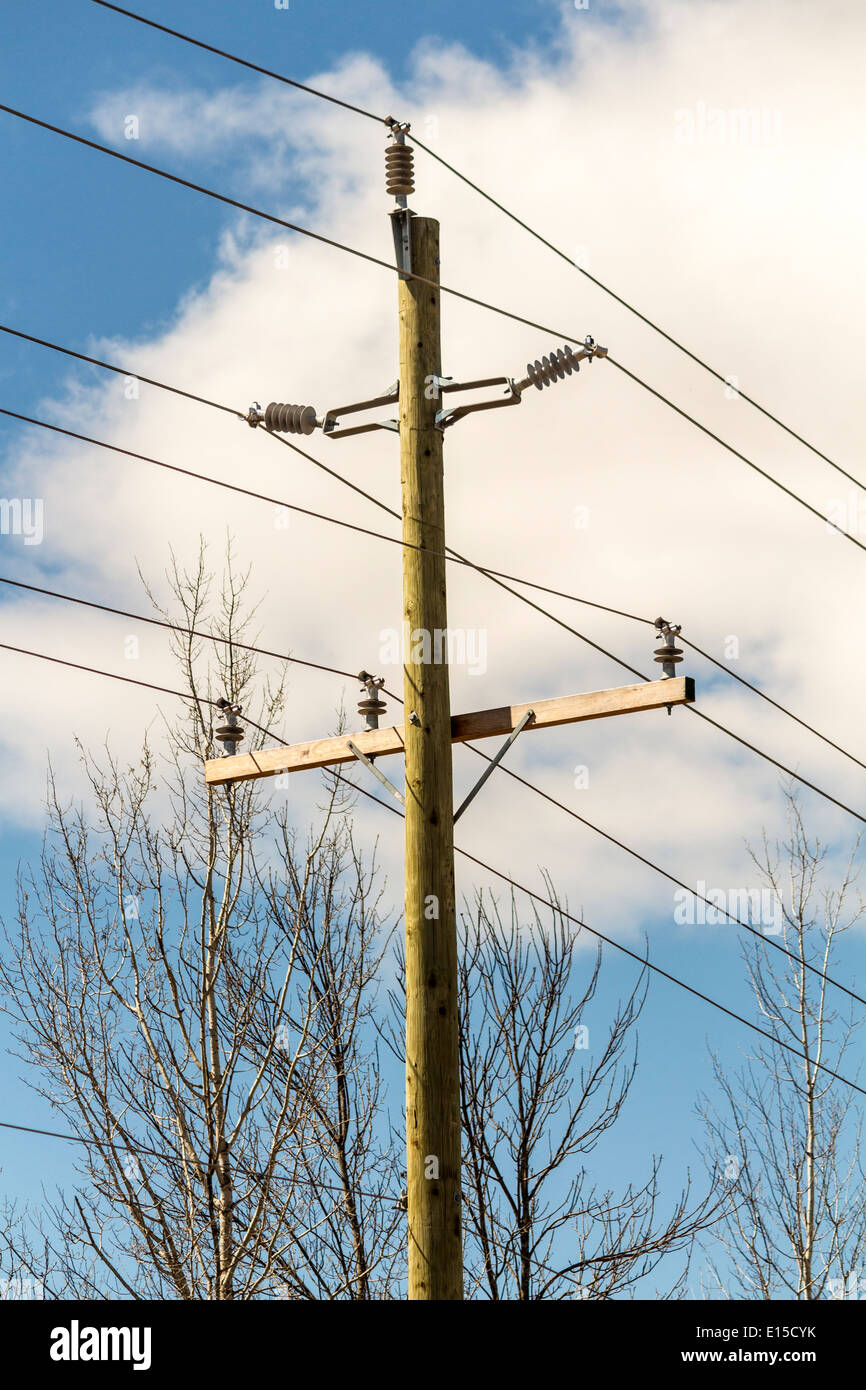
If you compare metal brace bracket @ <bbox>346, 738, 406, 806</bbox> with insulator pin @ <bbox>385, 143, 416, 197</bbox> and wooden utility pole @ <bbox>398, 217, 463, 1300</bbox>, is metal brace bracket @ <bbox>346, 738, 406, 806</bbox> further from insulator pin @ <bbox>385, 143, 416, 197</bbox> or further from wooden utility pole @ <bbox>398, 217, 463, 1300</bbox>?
insulator pin @ <bbox>385, 143, 416, 197</bbox>

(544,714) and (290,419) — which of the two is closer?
(544,714)

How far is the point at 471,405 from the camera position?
8.48 metres

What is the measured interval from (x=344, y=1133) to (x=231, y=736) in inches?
316

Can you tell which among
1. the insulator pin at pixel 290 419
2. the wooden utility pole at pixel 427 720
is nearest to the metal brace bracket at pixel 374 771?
the wooden utility pole at pixel 427 720

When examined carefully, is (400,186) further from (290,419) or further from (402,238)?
(290,419)

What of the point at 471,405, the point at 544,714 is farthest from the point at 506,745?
the point at 471,405

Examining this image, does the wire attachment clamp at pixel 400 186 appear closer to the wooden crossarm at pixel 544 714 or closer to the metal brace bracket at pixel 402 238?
the metal brace bracket at pixel 402 238

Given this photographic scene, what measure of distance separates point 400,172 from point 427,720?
3.28m

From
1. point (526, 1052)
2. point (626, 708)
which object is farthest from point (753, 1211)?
point (626, 708)

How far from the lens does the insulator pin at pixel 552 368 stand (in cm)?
860

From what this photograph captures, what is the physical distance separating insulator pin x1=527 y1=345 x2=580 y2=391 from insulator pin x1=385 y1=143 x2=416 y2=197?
1.30m

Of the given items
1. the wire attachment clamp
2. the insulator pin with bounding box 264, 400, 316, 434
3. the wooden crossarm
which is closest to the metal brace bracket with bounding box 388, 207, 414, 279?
the wire attachment clamp

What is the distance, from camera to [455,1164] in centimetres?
743
